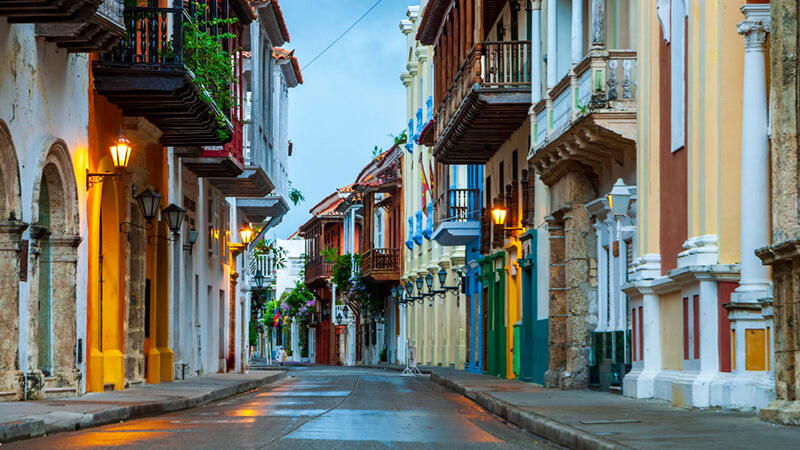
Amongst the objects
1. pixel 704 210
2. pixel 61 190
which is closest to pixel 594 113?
pixel 704 210

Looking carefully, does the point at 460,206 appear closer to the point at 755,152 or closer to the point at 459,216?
the point at 459,216

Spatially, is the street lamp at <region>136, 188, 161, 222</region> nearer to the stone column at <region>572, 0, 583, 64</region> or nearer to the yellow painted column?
the stone column at <region>572, 0, 583, 64</region>

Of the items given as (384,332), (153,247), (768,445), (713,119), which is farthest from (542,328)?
(384,332)

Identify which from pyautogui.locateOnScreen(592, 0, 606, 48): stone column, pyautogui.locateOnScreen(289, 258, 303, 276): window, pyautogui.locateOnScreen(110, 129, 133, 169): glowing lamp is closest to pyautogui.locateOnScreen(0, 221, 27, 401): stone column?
pyautogui.locateOnScreen(110, 129, 133, 169): glowing lamp

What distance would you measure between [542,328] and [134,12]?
32.9 feet

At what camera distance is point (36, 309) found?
59.0 ft

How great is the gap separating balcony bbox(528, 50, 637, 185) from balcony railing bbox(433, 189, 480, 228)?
12616 mm

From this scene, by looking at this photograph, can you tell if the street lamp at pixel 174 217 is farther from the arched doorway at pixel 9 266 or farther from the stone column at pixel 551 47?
the arched doorway at pixel 9 266

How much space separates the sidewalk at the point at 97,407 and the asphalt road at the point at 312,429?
19 cm

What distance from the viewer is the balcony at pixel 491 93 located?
87.1 feet

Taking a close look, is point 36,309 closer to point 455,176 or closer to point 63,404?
point 63,404

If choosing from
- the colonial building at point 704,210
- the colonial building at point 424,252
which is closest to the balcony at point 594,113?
the colonial building at point 704,210

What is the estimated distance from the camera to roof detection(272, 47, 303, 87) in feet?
134

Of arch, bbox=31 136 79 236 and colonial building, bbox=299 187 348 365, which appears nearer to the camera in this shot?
arch, bbox=31 136 79 236
